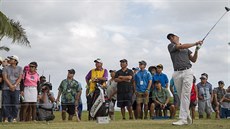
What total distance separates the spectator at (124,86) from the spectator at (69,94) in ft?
4.75

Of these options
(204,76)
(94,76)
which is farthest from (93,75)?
(204,76)

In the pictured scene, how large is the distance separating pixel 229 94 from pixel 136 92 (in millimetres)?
5912

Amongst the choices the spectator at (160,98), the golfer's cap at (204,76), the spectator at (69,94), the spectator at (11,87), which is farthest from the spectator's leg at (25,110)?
the golfer's cap at (204,76)

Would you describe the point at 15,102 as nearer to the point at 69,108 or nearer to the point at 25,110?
the point at 25,110

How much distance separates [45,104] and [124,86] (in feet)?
9.77

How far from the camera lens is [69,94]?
15.5 m

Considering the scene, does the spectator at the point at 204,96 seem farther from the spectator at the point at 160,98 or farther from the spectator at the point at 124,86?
the spectator at the point at 124,86

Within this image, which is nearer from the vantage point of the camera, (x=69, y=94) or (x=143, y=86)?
(x=69, y=94)

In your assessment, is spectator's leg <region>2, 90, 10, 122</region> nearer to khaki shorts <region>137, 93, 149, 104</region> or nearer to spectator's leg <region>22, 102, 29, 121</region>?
spectator's leg <region>22, 102, 29, 121</region>

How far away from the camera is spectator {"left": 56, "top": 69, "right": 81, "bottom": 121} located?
1543 centimetres

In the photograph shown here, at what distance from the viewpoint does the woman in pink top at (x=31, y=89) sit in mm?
14643

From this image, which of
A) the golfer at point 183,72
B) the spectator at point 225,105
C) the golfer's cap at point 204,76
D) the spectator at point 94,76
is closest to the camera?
the golfer at point 183,72

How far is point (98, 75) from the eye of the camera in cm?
1525

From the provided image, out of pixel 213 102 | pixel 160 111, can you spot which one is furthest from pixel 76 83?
pixel 213 102
